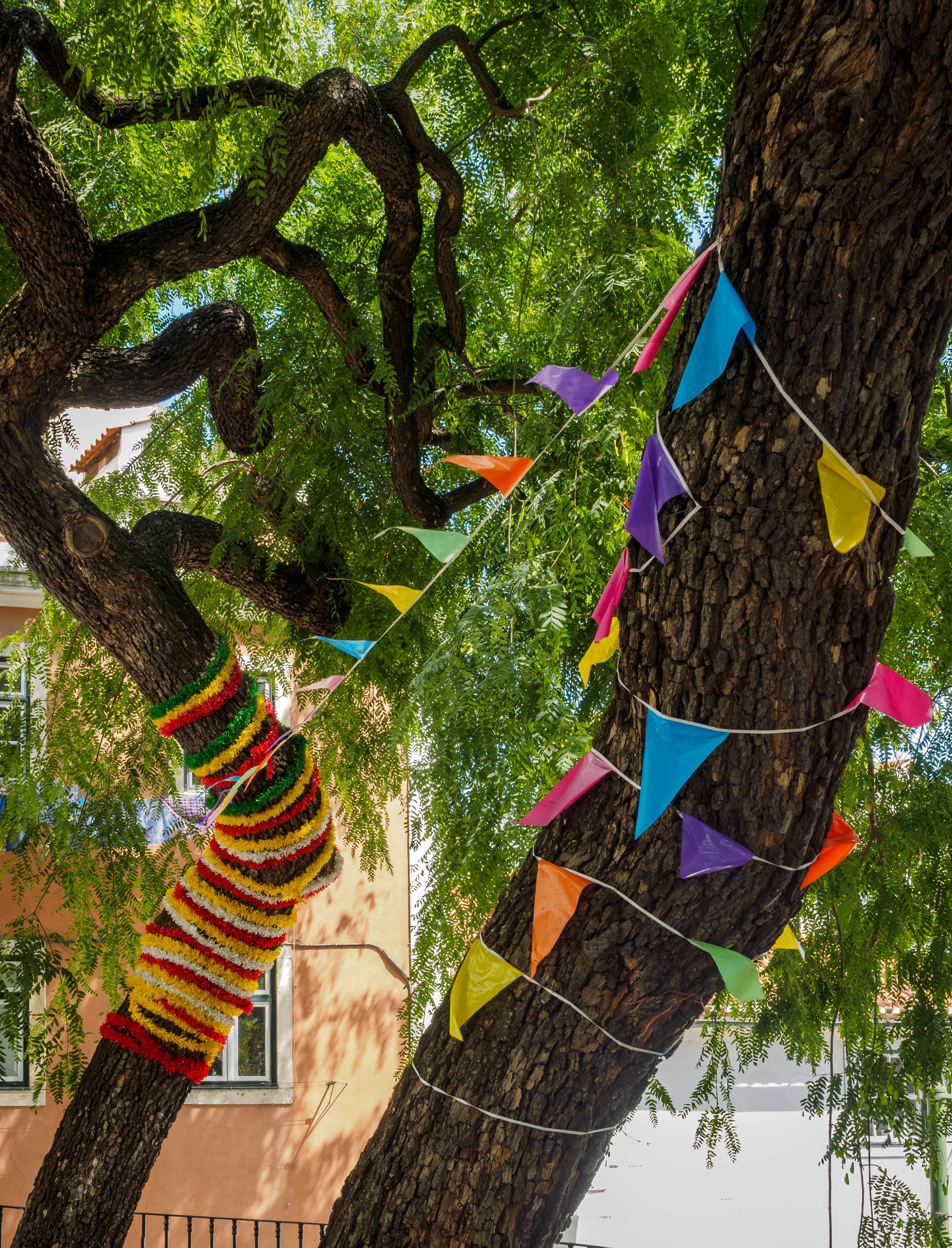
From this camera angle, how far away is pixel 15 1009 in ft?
9.58

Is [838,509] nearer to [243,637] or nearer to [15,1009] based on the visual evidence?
[15,1009]

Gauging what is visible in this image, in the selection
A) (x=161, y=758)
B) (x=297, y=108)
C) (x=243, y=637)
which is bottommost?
(x=161, y=758)

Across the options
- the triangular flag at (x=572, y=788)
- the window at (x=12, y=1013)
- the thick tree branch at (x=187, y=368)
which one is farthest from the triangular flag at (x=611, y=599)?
the window at (x=12, y=1013)

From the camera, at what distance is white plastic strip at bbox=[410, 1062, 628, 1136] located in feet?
4.84

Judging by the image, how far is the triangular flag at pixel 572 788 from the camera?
1.49m

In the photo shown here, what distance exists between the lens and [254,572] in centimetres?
328

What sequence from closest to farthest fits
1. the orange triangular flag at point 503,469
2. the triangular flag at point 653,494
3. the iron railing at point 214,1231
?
1. the triangular flag at point 653,494
2. the orange triangular flag at point 503,469
3. the iron railing at point 214,1231

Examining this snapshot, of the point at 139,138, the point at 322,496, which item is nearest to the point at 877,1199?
the point at 322,496

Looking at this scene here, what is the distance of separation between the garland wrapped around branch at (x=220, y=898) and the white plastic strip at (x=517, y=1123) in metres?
1.21

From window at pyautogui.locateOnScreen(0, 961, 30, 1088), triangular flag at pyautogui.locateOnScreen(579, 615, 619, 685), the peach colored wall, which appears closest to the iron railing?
the peach colored wall

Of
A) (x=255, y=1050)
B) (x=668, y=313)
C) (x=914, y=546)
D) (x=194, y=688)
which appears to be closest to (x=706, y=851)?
(x=914, y=546)

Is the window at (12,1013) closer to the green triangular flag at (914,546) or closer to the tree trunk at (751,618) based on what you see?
the tree trunk at (751,618)

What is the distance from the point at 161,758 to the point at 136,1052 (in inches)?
39.4

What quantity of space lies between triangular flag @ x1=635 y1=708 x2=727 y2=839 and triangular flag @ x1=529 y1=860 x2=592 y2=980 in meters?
0.16
